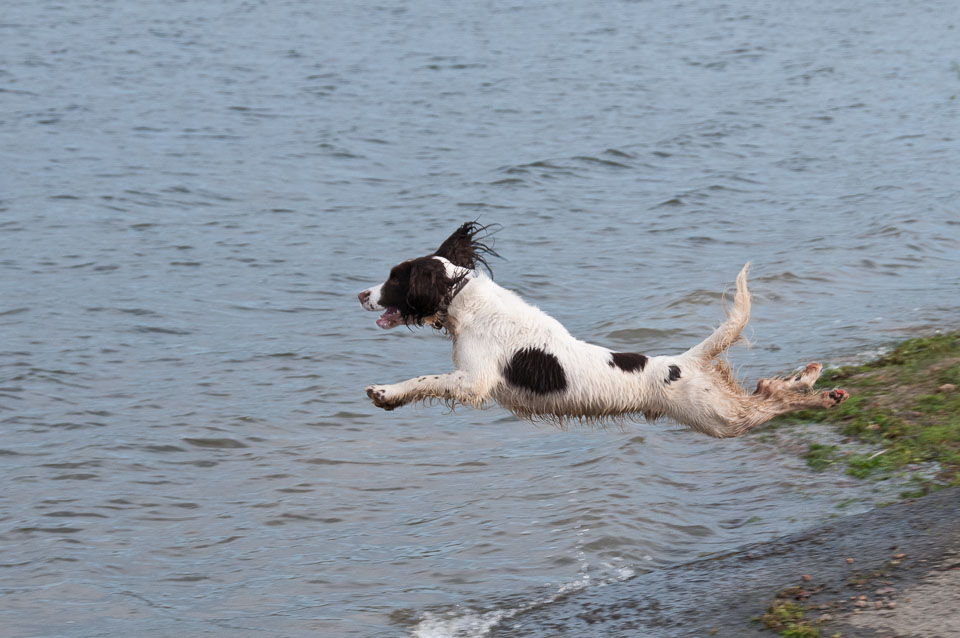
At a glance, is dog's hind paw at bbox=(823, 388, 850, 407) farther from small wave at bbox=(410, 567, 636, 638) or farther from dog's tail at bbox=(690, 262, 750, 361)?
small wave at bbox=(410, 567, 636, 638)

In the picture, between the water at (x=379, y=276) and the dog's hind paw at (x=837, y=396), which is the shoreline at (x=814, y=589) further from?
the dog's hind paw at (x=837, y=396)

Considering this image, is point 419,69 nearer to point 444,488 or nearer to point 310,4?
point 310,4

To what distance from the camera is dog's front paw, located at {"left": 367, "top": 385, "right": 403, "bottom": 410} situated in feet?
19.4

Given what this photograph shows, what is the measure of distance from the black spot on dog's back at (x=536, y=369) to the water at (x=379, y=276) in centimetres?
95

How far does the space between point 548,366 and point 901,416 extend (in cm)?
229

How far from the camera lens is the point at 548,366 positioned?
6199 millimetres

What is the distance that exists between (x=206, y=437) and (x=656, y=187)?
891cm

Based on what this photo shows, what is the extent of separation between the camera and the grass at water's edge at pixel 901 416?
6.52 meters

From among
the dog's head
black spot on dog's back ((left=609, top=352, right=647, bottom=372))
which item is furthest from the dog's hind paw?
the dog's head

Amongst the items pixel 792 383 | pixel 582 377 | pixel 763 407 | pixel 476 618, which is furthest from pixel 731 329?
pixel 476 618

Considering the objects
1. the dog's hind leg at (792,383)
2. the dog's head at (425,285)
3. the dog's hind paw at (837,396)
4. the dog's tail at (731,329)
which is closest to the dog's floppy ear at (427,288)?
the dog's head at (425,285)

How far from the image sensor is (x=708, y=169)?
1688cm

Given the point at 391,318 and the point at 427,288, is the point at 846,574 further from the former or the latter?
the point at 391,318

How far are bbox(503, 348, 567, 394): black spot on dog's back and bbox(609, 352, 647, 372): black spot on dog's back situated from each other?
0.91 ft
